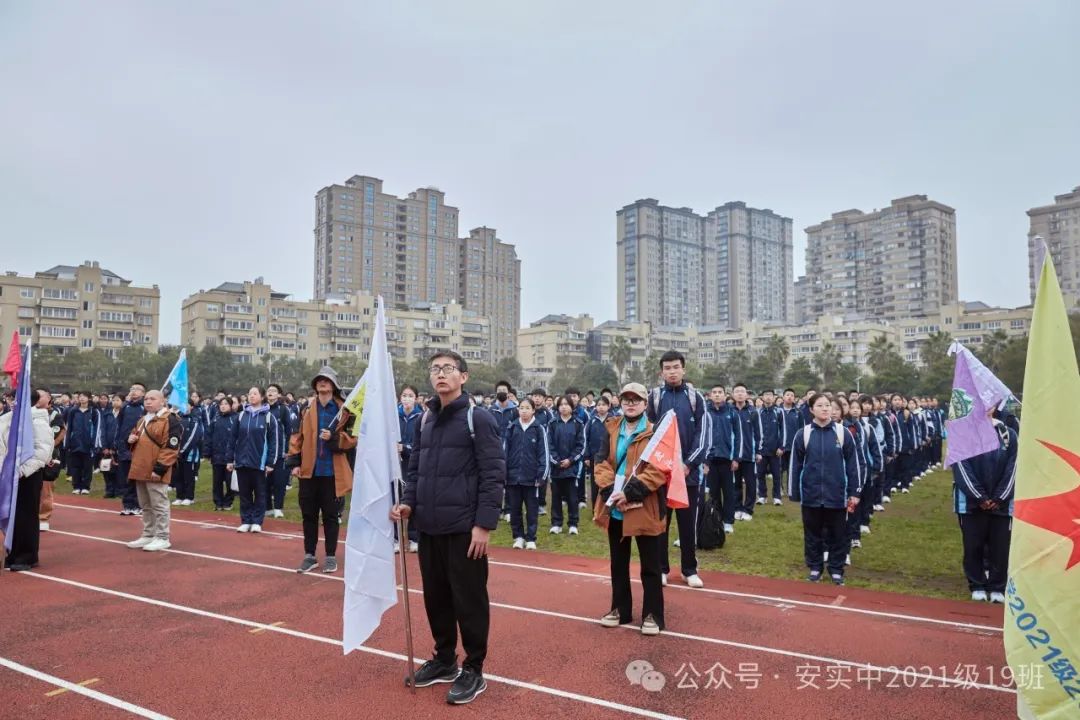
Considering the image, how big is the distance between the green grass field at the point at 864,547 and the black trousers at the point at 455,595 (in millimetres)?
4475

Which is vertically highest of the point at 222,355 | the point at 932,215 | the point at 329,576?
the point at 932,215

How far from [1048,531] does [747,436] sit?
355 inches

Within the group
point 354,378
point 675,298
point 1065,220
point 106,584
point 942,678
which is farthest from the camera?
point 675,298

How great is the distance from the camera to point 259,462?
1062cm

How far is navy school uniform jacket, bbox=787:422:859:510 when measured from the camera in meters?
7.19

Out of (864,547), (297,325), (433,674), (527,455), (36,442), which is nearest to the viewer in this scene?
(433,674)

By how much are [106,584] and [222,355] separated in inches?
2313

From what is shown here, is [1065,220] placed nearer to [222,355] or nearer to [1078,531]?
[222,355]

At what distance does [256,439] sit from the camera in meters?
10.5

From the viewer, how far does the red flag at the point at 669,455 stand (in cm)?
541

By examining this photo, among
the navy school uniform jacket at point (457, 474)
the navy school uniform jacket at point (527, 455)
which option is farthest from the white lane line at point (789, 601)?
the navy school uniform jacket at point (457, 474)

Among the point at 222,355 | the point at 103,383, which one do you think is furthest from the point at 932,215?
the point at 103,383

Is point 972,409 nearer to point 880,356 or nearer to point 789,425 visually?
point 789,425

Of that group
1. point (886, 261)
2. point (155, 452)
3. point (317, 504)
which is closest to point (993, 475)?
point (317, 504)
